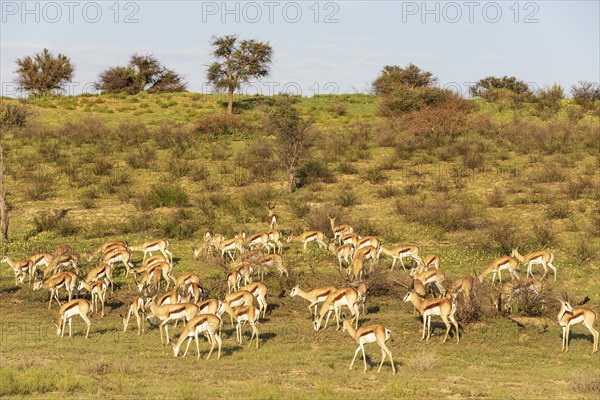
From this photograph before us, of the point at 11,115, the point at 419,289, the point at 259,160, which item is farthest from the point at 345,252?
the point at 11,115

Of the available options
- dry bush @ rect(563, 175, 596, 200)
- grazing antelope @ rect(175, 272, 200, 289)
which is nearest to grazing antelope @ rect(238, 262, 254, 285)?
grazing antelope @ rect(175, 272, 200, 289)

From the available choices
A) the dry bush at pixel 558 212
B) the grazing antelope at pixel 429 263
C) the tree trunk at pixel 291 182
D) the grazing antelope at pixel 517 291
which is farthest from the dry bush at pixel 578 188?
the grazing antelope at pixel 517 291

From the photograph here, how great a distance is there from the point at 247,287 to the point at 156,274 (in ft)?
9.36

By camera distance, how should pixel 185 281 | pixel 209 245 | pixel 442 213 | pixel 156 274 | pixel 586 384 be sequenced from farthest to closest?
1. pixel 442 213
2. pixel 209 245
3. pixel 156 274
4. pixel 185 281
5. pixel 586 384

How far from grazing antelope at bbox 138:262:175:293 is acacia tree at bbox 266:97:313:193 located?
42.2 feet

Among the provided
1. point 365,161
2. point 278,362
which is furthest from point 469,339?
point 365,161

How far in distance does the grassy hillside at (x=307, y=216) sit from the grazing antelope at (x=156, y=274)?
0.79 m

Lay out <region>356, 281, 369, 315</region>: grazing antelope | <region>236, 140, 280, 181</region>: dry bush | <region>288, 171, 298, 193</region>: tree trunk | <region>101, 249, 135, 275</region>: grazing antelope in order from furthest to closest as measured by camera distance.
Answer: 1. <region>236, 140, 280, 181</region>: dry bush
2. <region>288, 171, 298, 193</region>: tree trunk
3. <region>101, 249, 135, 275</region>: grazing antelope
4. <region>356, 281, 369, 315</region>: grazing antelope

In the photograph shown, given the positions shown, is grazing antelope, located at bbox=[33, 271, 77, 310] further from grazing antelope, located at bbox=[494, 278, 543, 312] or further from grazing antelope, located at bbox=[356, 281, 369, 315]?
grazing antelope, located at bbox=[494, 278, 543, 312]

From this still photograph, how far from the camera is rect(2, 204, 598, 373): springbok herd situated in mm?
14648

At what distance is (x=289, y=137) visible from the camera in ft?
106

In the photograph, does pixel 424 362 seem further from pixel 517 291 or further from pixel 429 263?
pixel 429 263

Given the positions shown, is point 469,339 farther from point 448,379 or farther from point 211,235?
point 211,235

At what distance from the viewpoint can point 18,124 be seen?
114 ft
